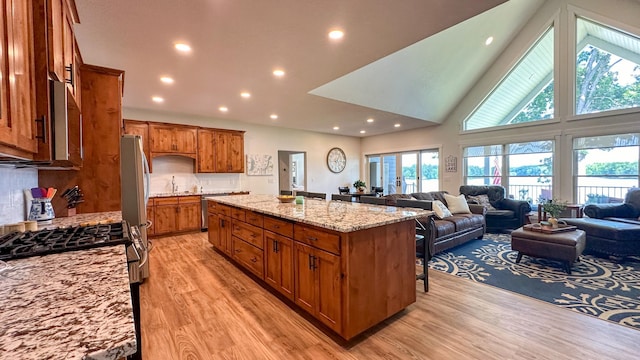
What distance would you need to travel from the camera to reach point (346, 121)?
22.5ft

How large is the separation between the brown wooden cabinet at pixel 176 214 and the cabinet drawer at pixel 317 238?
4096mm

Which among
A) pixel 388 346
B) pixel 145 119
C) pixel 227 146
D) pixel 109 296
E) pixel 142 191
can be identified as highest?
pixel 145 119

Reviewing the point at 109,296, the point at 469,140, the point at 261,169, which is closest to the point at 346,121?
the point at 261,169

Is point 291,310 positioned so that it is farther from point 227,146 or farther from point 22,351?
point 227,146

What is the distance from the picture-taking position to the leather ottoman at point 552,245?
3.20 metres

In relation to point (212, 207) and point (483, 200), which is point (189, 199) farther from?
point (483, 200)

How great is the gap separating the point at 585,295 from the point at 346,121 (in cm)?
531

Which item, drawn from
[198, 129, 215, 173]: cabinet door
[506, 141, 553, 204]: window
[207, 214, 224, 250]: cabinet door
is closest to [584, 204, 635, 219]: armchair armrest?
[506, 141, 553, 204]: window

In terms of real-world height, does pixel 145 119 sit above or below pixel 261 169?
above

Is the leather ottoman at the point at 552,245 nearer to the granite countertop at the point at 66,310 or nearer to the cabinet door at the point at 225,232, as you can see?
the cabinet door at the point at 225,232

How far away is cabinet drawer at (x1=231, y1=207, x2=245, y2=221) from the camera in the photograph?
10.8 feet

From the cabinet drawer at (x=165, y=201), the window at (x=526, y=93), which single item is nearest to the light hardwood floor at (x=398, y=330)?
the cabinet drawer at (x=165, y=201)

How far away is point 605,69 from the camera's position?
17.0ft

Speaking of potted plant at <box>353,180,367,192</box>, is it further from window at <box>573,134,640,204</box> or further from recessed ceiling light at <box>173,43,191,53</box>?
recessed ceiling light at <box>173,43,191,53</box>
